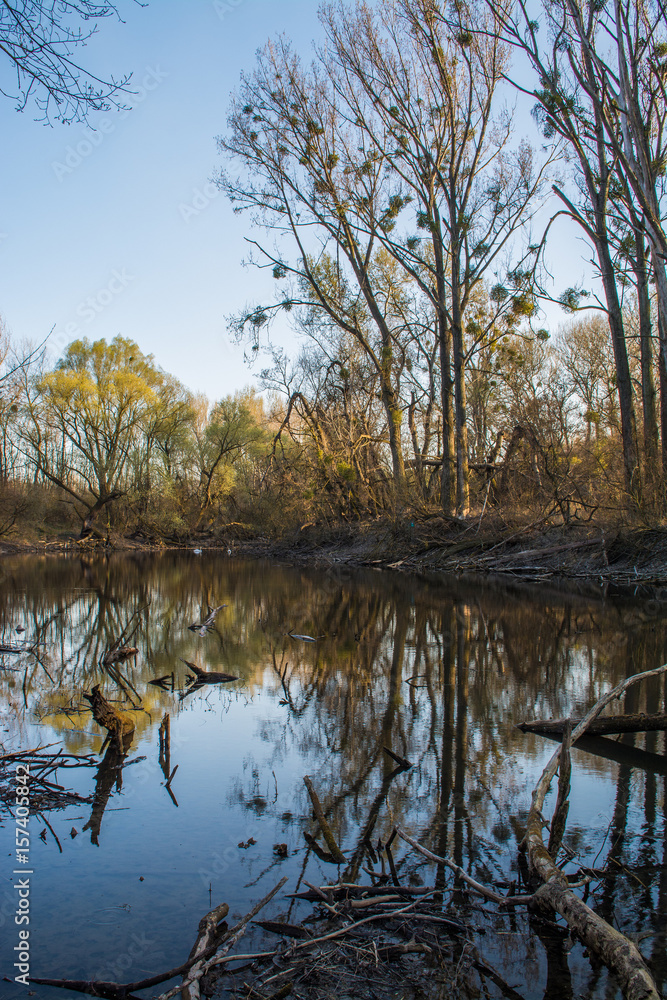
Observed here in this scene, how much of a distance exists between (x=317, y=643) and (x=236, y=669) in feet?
5.10

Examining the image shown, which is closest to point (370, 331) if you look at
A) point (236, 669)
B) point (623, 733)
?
point (236, 669)

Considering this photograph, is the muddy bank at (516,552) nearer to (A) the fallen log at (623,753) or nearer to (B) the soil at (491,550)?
(B) the soil at (491,550)

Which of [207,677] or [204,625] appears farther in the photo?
[204,625]

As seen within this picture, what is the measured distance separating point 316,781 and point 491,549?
47.8 ft

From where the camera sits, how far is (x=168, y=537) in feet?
127

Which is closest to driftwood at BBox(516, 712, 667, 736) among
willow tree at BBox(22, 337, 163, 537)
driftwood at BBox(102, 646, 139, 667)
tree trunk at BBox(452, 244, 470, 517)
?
driftwood at BBox(102, 646, 139, 667)

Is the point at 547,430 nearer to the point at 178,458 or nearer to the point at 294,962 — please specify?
the point at 294,962

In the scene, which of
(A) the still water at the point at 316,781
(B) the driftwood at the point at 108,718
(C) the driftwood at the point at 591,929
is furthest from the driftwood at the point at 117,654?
(C) the driftwood at the point at 591,929

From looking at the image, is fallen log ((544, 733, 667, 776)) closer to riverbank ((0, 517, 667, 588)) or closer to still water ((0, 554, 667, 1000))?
still water ((0, 554, 667, 1000))

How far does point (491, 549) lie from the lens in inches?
698

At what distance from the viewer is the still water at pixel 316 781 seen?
8.14 ft

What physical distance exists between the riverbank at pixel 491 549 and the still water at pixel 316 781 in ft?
16.5

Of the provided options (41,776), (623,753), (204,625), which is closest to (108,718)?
(41,776)

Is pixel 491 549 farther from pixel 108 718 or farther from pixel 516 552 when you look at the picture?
pixel 108 718
